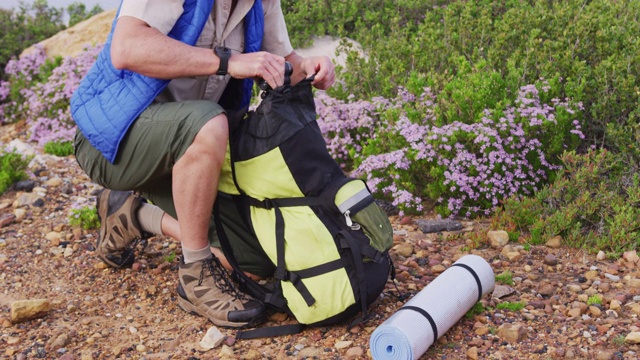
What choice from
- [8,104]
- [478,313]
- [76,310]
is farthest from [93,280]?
[8,104]

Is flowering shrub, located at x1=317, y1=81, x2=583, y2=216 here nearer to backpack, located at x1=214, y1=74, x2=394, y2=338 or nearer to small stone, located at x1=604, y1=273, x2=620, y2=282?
small stone, located at x1=604, y1=273, x2=620, y2=282

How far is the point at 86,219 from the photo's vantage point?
16.4 ft

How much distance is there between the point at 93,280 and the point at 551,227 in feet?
8.57

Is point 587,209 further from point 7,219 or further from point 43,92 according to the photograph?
point 43,92

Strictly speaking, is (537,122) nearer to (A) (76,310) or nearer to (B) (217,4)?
(B) (217,4)

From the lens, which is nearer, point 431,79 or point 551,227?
point 551,227

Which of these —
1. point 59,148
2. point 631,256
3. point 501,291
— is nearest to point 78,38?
point 59,148

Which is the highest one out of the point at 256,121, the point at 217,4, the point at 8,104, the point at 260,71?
the point at 217,4

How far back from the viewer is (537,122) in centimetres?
458

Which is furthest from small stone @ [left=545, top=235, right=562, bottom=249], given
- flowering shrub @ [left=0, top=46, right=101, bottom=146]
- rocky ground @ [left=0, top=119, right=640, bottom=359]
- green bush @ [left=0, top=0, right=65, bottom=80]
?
green bush @ [left=0, top=0, right=65, bottom=80]

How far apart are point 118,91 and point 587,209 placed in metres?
2.62

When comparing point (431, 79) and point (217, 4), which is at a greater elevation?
point (217, 4)

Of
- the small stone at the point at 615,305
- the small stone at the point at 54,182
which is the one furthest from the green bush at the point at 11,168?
the small stone at the point at 615,305

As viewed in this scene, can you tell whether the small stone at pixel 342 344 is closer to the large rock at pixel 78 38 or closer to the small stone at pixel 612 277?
the small stone at pixel 612 277
